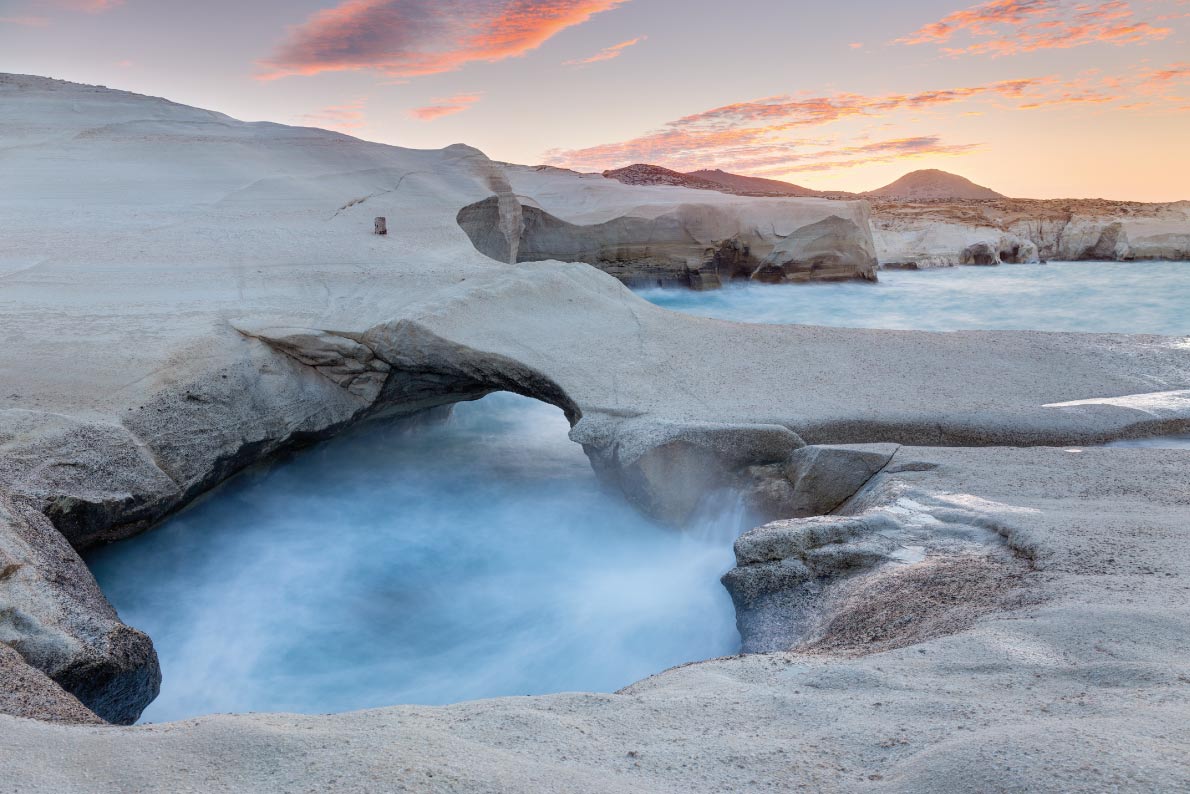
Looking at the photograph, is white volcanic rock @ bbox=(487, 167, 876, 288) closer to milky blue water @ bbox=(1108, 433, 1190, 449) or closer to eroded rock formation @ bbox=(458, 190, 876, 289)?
eroded rock formation @ bbox=(458, 190, 876, 289)

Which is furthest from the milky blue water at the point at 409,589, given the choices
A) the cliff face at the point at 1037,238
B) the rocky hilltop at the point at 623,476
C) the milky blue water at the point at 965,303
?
the cliff face at the point at 1037,238

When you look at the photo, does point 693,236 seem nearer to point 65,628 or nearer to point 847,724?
point 65,628

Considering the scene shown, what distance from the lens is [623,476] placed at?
18.0 feet

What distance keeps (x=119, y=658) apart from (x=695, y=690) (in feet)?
8.20

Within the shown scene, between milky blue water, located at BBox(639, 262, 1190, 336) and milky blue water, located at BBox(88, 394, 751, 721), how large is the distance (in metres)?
7.60

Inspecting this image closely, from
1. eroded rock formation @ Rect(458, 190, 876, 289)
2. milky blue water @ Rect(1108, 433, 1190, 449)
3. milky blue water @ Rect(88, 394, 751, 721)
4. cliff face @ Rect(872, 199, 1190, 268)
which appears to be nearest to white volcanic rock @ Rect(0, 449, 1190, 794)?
milky blue water @ Rect(88, 394, 751, 721)

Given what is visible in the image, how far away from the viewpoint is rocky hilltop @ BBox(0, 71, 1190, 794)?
2.04m

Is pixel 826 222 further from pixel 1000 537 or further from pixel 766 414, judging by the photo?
pixel 1000 537

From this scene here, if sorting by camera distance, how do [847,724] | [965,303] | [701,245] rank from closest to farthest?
[847,724] → [701,245] → [965,303]

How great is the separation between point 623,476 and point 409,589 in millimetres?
1582

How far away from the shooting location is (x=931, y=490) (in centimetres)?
426

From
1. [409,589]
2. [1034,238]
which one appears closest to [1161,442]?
[409,589]

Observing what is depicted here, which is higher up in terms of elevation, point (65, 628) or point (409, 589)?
point (65, 628)

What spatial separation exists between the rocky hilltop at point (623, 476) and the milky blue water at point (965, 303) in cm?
626
